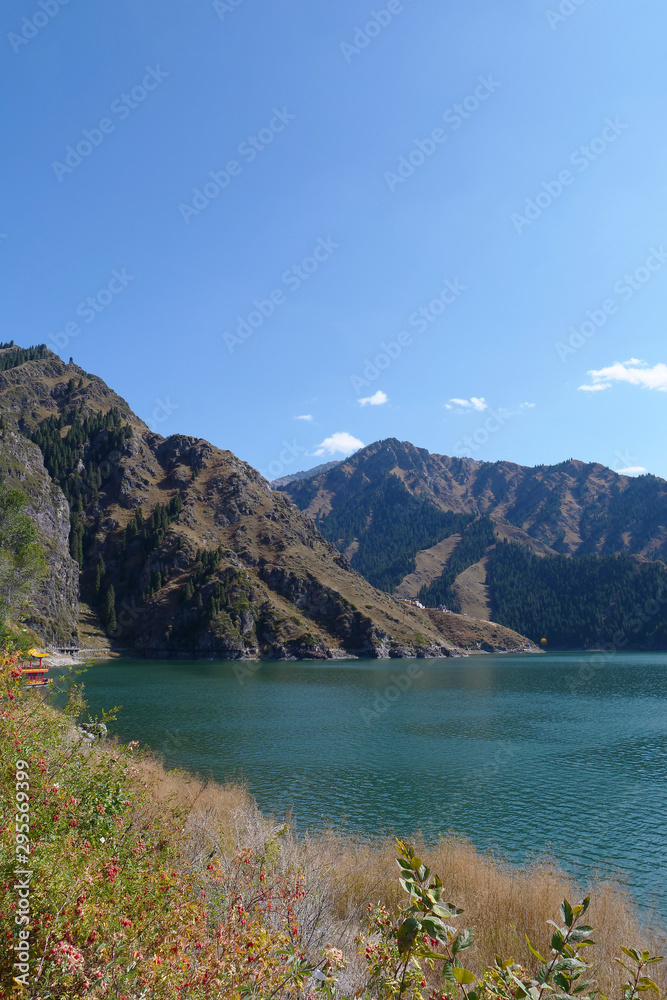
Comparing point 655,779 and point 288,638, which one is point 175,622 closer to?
point 288,638

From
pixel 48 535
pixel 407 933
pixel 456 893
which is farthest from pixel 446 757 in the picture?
pixel 48 535

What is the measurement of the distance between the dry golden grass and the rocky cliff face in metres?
129

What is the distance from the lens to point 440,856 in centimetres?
2062

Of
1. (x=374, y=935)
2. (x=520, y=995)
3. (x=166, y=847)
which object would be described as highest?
(x=520, y=995)

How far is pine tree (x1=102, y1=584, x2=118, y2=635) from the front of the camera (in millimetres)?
184000

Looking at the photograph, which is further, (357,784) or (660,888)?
(357,784)

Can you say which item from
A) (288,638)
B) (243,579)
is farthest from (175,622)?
(288,638)

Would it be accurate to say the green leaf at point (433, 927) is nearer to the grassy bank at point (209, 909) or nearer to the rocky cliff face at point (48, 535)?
the grassy bank at point (209, 909)

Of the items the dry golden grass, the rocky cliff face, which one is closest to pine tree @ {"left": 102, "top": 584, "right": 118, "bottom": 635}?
the rocky cliff face

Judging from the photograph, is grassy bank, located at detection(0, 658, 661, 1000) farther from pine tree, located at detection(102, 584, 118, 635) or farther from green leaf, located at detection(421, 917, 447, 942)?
pine tree, located at detection(102, 584, 118, 635)

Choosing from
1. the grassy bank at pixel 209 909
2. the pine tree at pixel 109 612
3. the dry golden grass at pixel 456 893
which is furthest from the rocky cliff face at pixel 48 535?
the grassy bank at pixel 209 909

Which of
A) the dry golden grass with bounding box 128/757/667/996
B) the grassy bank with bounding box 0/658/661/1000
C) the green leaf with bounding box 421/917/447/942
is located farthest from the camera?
the dry golden grass with bounding box 128/757/667/996

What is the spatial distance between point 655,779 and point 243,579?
545 feet

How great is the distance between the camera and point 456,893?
57.4 feet
